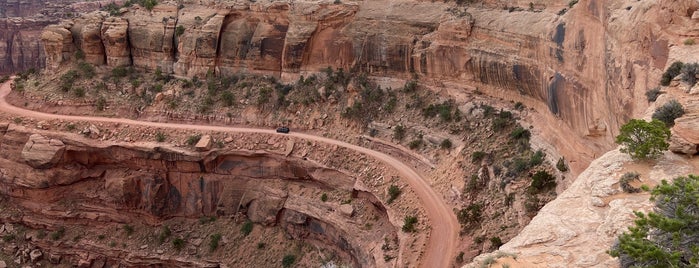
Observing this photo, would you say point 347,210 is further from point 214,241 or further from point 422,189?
point 214,241

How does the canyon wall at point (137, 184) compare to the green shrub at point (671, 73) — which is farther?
the canyon wall at point (137, 184)

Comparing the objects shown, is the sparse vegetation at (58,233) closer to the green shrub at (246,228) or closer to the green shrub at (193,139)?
the green shrub at (193,139)

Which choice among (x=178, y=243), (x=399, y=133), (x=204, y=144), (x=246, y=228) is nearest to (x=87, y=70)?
(x=204, y=144)

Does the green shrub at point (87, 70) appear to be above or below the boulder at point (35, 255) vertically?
above

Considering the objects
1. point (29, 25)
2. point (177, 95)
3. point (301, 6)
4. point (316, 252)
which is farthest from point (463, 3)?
point (29, 25)

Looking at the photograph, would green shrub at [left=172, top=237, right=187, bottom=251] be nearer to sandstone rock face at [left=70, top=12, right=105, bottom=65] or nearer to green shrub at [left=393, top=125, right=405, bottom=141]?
green shrub at [left=393, top=125, right=405, bottom=141]

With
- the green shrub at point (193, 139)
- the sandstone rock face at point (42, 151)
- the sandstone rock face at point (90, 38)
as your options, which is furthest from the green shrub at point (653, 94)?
the sandstone rock face at point (90, 38)

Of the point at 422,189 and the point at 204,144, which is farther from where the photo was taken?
Result: the point at 204,144
